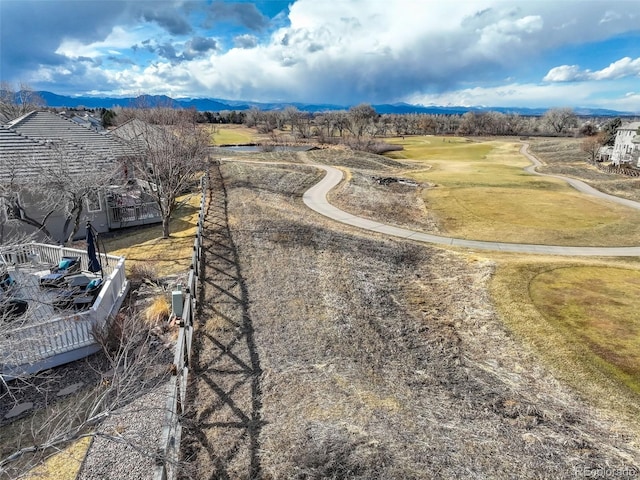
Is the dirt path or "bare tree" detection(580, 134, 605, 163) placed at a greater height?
"bare tree" detection(580, 134, 605, 163)

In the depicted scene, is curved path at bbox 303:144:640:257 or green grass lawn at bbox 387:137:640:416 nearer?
green grass lawn at bbox 387:137:640:416

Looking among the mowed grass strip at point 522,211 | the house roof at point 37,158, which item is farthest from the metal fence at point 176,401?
the mowed grass strip at point 522,211

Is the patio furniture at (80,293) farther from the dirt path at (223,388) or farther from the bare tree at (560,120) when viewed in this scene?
the bare tree at (560,120)

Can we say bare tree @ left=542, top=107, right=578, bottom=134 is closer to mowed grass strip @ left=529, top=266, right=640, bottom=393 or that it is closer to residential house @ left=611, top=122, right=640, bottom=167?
residential house @ left=611, top=122, right=640, bottom=167

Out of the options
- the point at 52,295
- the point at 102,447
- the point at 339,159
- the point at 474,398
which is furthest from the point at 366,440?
the point at 339,159

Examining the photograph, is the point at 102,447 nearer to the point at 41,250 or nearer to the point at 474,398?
the point at 474,398

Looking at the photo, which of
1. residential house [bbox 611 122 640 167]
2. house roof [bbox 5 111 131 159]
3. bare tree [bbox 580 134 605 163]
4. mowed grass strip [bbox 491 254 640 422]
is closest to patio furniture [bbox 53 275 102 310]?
house roof [bbox 5 111 131 159]

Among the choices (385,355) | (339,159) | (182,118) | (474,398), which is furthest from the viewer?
(339,159)
